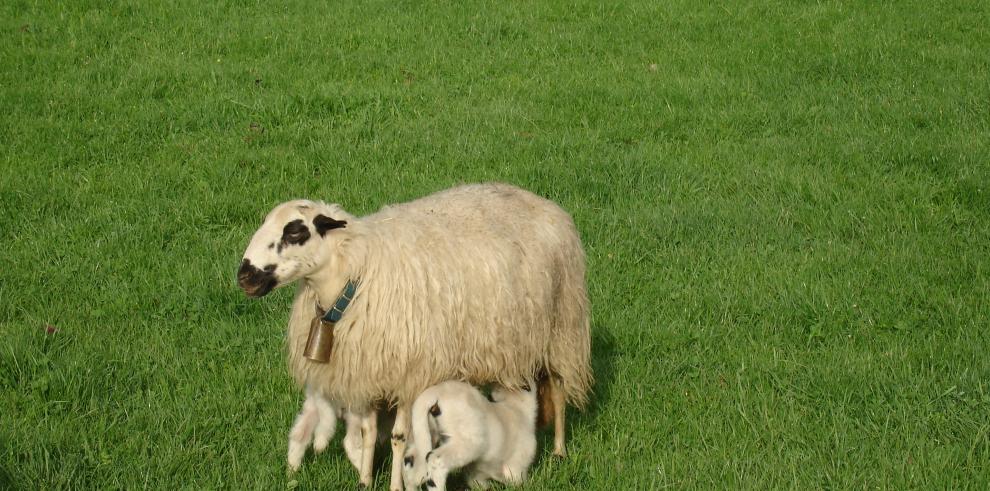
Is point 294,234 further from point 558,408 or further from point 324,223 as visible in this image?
point 558,408

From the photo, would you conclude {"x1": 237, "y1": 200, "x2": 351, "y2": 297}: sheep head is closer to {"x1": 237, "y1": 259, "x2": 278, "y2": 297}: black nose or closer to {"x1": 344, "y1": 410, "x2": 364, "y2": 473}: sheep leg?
{"x1": 237, "y1": 259, "x2": 278, "y2": 297}: black nose

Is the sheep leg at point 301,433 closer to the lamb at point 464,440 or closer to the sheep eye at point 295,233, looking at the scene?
the lamb at point 464,440

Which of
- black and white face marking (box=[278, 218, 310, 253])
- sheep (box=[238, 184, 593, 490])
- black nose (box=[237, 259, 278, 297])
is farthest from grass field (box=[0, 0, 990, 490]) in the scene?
black and white face marking (box=[278, 218, 310, 253])

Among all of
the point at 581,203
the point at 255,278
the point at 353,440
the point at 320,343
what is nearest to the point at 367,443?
the point at 353,440

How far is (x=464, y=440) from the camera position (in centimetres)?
466

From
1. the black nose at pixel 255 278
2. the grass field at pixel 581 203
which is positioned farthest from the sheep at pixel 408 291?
the grass field at pixel 581 203

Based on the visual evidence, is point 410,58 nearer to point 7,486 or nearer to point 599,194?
point 599,194

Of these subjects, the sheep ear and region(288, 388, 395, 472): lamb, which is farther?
region(288, 388, 395, 472): lamb

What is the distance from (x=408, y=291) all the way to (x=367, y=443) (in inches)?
29.6

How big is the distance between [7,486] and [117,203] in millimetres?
3982

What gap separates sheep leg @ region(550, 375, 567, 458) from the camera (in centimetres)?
562

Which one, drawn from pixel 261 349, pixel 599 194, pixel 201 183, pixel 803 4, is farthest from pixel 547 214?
pixel 803 4

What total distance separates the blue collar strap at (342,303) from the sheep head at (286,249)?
17 centimetres

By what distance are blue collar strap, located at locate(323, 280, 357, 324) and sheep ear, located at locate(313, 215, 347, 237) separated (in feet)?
0.87
